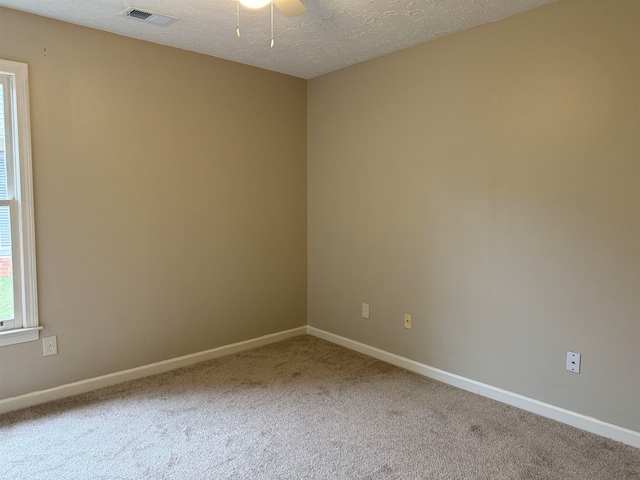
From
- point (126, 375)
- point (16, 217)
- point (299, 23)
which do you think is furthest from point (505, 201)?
point (16, 217)

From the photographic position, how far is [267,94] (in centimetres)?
385

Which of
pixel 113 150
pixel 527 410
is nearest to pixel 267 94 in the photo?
pixel 113 150

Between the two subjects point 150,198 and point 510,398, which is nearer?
point 510,398

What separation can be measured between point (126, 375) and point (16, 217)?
1280mm

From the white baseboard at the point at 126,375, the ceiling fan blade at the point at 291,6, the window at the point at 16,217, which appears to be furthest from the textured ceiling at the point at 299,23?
the white baseboard at the point at 126,375

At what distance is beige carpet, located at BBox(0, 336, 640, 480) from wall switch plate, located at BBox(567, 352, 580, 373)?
341 mm

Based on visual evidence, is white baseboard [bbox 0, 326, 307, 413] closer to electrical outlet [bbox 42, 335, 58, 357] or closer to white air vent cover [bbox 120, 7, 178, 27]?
electrical outlet [bbox 42, 335, 58, 357]

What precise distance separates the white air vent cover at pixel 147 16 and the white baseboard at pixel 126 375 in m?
2.34

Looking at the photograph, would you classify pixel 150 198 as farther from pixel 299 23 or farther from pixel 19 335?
pixel 299 23

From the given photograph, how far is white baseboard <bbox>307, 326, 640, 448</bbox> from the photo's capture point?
95.2 inches

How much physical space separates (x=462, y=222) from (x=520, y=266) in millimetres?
479

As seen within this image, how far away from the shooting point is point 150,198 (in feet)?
10.6

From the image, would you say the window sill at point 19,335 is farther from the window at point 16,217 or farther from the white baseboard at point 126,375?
the white baseboard at point 126,375

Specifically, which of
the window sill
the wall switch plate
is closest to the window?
the window sill
